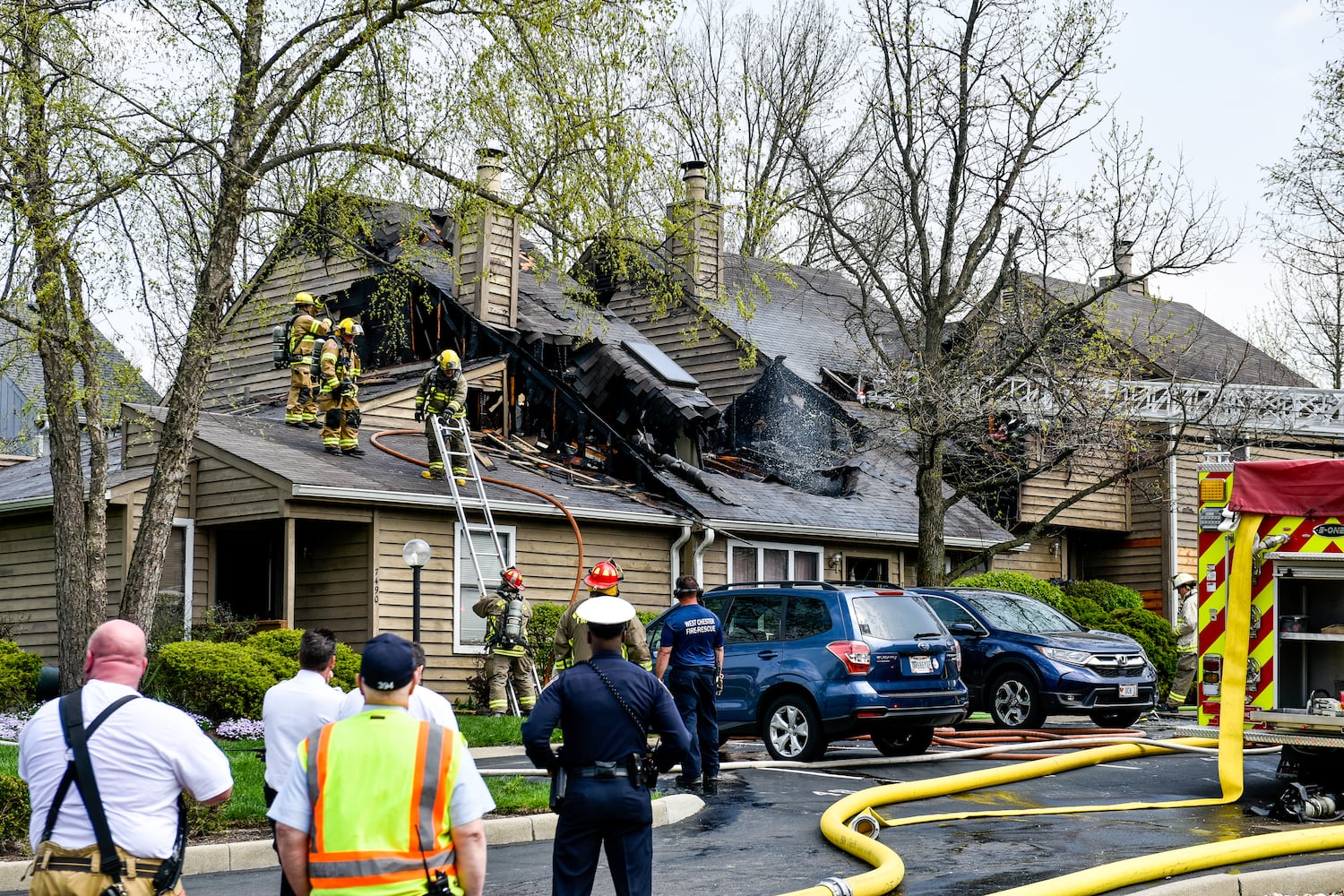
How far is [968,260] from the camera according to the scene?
945 inches

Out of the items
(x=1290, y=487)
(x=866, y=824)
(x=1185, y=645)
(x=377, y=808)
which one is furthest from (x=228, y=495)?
(x=377, y=808)

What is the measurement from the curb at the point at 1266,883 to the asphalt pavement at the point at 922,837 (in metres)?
0.31

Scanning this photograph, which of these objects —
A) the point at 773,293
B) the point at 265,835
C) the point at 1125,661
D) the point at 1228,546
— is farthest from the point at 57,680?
the point at 773,293

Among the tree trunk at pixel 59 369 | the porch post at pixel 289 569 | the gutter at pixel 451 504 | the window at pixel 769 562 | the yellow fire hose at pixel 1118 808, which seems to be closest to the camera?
the yellow fire hose at pixel 1118 808

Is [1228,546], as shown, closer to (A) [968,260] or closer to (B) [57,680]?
(B) [57,680]

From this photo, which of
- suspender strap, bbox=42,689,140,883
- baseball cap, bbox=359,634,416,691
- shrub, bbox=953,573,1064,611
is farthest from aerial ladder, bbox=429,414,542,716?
baseball cap, bbox=359,634,416,691

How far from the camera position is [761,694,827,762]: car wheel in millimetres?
14102

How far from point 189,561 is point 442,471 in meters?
3.35

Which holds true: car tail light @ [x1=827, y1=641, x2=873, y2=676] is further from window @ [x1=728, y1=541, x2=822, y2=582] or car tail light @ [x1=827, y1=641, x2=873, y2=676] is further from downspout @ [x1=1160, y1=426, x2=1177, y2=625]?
downspout @ [x1=1160, y1=426, x2=1177, y2=625]

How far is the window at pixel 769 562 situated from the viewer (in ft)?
78.3

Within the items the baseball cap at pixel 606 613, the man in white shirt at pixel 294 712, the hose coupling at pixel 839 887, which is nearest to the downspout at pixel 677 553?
the hose coupling at pixel 839 887

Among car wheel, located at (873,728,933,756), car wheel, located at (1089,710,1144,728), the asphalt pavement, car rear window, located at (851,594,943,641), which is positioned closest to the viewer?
the asphalt pavement

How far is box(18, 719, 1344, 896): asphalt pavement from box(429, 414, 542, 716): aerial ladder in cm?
632

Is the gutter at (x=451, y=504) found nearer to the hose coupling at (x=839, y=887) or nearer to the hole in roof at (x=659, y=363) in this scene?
the hole in roof at (x=659, y=363)
